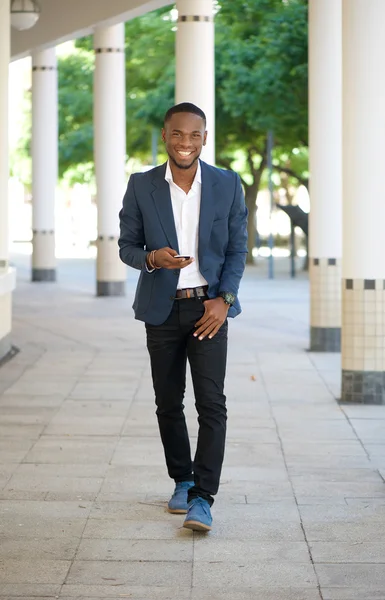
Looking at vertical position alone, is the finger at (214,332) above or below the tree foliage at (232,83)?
below

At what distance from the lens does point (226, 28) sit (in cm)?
3003

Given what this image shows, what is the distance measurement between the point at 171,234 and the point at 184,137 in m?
0.47

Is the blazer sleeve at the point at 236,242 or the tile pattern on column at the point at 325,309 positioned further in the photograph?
the tile pattern on column at the point at 325,309

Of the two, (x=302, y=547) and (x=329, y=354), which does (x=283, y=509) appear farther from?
(x=329, y=354)

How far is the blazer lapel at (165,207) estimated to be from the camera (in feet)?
20.2

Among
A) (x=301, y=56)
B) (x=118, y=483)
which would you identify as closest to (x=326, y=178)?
(x=118, y=483)

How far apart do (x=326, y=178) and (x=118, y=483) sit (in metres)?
7.00

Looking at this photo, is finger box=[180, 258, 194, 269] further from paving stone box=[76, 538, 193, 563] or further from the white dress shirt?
paving stone box=[76, 538, 193, 563]

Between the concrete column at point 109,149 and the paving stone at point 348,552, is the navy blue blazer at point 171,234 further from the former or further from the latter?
the concrete column at point 109,149

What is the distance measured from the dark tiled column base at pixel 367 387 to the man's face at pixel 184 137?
4590 mm

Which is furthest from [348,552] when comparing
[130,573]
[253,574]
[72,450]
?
[72,450]

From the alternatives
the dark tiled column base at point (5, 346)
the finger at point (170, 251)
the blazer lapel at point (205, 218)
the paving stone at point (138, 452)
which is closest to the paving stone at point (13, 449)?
the paving stone at point (138, 452)

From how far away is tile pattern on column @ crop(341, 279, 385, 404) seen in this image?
1016 centimetres

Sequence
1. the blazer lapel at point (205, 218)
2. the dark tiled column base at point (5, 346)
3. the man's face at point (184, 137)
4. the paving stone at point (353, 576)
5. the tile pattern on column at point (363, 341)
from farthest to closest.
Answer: the dark tiled column base at point (5, 346) < the tile pattern on column at point (363, 341) < the blazer lapel at point (205, 218) < the man's face at point (184, 137) < the paving stone at point (353, 576)
